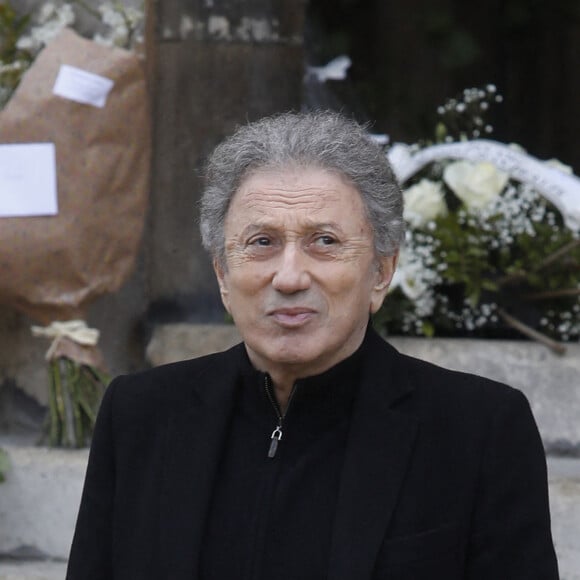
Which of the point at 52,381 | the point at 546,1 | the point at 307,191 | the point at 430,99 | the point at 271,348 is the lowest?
the point at 52,381

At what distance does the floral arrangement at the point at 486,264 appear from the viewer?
3586mm

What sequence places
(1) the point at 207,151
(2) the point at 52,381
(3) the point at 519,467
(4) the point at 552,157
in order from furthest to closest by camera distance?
1. (4) the point at 552,157
2. (1) the point at 207,151
3. (2) the point at 52,381
4. (3) the point at 519,467

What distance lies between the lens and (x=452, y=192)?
12.5ft

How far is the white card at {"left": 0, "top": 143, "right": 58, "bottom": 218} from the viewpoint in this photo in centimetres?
356

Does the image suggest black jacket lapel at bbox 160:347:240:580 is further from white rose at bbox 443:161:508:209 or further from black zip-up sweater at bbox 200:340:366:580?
white rose at bbox 443:161:508:209

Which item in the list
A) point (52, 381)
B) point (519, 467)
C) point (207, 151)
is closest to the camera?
point (519, 467)

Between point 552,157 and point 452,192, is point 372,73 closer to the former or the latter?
point 552,157

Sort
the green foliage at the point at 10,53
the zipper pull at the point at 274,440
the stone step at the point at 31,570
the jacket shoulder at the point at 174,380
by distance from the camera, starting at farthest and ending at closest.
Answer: the green foliage at the point at 10,53
the stone step at the point at 31,570
the jacket shoulder at the point at 174,380
the zipper pull at the point at 274,440

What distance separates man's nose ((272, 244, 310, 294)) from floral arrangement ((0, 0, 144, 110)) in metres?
2.06

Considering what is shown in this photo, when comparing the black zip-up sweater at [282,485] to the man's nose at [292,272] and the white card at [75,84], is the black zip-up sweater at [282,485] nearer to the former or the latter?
the man's nose at [292,272]

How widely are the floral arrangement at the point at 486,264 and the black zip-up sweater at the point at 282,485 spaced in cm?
147

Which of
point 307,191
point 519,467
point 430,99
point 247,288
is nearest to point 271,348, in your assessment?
point 247,288

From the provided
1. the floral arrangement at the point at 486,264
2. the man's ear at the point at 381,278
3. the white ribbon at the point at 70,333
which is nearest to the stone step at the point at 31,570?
the white ribbon at the point at 70,333

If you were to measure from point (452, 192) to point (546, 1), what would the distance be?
1.23 m
